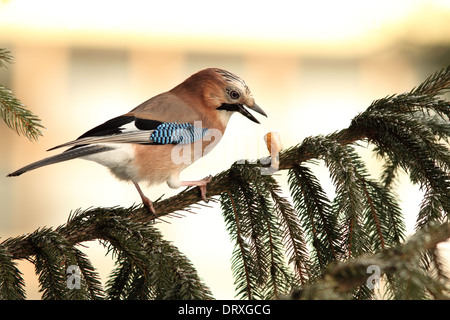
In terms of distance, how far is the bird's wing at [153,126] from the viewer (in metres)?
1.14

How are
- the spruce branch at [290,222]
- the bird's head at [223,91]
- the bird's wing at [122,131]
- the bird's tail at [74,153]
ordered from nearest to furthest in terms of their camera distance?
the spruce branch at [290,222], the bird's tail at [74,153], the bird's wing at [122,131], the bird's head at [223,91]

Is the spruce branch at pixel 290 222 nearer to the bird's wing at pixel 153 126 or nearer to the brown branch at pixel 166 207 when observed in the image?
the brown branch at pixel 166 207

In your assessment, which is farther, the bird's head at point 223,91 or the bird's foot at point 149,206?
the bird's head at point 223,91

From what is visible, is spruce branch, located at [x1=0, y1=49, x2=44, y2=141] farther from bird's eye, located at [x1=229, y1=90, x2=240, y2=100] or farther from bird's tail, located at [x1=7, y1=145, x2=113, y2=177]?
bird's eye, located at [x1=229, y1=90, x2=240, y2=100]

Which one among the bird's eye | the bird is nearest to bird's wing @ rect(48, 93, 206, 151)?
the bird

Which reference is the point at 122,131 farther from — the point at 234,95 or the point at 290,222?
the point at 290,222

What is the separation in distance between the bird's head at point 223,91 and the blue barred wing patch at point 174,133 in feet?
0.33

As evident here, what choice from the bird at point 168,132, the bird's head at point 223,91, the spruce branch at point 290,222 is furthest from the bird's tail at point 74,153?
the bird's head at point 223,91

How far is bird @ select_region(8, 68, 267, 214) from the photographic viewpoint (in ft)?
3.75

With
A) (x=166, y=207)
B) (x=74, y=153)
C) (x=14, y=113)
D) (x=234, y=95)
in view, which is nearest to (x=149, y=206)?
(x=166, y=207)

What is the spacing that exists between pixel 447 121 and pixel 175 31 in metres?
3.13

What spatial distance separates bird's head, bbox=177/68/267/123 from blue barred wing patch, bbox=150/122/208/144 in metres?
0.10
